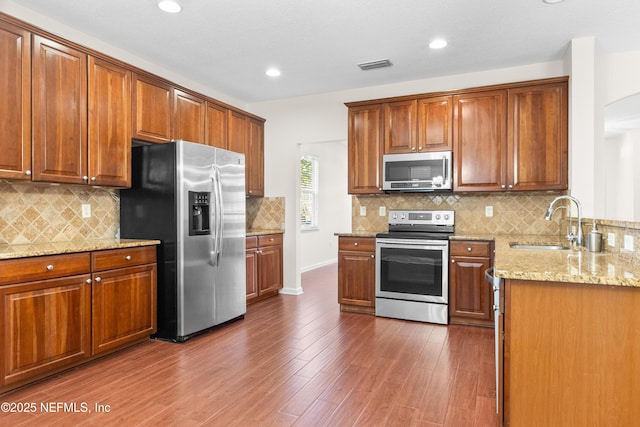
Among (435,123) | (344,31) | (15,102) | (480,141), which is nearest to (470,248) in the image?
(480,141)

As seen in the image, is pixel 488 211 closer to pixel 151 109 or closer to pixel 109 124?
pixel 151 109

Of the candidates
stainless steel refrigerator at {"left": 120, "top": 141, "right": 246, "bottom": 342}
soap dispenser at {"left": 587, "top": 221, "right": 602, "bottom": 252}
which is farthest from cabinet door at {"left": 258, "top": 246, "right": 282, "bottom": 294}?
soap dispenser at {"left": 587, "top": 221, "right": 602, "bottom": 252}

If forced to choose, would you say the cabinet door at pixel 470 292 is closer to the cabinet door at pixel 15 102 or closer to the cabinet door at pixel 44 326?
the cabinet door at pixel 44 326

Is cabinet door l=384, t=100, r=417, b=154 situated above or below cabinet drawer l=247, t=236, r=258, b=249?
above

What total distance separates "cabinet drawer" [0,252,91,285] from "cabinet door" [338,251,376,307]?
8.31 ft

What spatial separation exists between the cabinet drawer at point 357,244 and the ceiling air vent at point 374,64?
1844mm

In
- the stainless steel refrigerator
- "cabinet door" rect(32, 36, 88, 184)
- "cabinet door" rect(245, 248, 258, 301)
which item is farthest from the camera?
"cabinet door" rect(245, 248, 258, 301)

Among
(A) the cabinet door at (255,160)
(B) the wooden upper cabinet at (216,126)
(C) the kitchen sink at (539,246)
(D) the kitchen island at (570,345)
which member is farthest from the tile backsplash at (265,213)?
(D) the kitchen island at (570,345)

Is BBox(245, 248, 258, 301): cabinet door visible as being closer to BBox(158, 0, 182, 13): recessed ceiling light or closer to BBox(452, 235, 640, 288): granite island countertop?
BBox(158, 0, 182, 13): recessed ceiling light

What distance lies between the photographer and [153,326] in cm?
334

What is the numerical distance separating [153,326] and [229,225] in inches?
44.1

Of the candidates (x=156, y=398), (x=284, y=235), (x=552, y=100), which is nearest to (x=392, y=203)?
(x=284, y=235)

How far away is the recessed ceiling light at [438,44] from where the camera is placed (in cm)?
354

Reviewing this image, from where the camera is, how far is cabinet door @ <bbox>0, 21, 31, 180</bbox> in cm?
252
